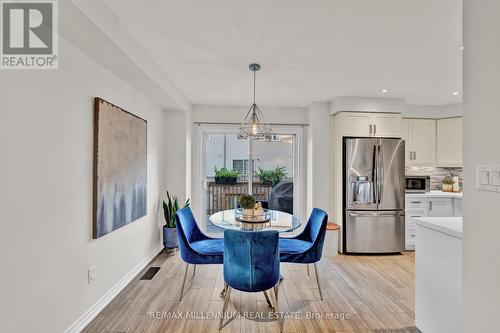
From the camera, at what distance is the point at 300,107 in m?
4.61

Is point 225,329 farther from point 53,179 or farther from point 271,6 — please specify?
point 271,6

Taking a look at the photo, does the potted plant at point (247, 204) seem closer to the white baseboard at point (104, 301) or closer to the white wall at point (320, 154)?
the white baseboard at point (104, 301)

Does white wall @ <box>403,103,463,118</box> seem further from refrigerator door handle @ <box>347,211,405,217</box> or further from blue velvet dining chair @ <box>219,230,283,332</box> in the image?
blue velvet dining chair @ <box>219,230,283,332</box>

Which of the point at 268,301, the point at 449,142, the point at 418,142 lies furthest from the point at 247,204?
the point at 449,142

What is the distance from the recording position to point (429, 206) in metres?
4.06

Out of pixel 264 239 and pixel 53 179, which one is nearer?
pixel 53 179

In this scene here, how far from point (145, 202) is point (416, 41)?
331 cm

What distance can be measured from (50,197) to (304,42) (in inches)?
89.7

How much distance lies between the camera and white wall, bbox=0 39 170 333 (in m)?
1.45

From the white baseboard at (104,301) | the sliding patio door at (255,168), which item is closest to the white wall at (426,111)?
the sliding patio door at (255,168)

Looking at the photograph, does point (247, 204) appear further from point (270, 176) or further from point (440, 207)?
point (440, 207)

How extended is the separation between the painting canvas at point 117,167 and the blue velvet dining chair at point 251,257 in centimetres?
117

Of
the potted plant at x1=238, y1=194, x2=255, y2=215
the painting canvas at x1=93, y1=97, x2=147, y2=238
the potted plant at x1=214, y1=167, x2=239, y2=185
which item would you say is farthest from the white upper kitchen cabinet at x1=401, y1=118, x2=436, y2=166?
the painting canvas at x1=93, y1=97, x2=147, y2=238

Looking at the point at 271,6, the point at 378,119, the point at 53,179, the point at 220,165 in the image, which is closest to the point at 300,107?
the point at 378,119
